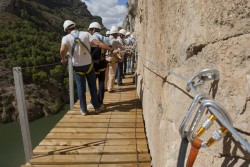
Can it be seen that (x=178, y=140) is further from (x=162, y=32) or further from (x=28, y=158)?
(x=28, y=158)

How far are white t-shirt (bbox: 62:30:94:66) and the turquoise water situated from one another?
23013 millimetres

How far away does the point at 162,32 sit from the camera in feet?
9.99

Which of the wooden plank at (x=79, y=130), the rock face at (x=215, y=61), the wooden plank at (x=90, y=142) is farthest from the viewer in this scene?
the wooden plank at (x=79, y=130)

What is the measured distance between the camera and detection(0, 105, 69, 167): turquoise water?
92.7 ft

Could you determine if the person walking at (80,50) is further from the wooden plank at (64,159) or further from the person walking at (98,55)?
the wooden plank at (64,159)

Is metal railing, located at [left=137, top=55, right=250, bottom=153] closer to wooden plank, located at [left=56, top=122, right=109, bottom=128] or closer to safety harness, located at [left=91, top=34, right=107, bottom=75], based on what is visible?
wooden plank, located at [left=56, top=122, right=109, bottom=128]

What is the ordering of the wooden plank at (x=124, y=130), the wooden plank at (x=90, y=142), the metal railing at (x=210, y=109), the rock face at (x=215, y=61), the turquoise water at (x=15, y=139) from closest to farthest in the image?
the metal railing at (x=210, y=109) → the rock face at (x=215, y=61) → the wooden plank at (x=90, y=142) → the wooden plank at (x=124, y=130) → the turquoise water at (x=15, y=139)

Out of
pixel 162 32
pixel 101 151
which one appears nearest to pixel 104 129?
pixel 101 151

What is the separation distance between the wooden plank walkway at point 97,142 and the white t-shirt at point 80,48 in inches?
39.5

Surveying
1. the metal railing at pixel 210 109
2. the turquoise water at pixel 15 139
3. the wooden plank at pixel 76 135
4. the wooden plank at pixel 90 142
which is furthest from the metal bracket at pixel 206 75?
the turquoise water at pixel 15 139

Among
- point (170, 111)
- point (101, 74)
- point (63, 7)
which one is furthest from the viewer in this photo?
point (63, 7)

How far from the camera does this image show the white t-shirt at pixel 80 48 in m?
4.90

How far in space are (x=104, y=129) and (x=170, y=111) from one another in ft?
8.56

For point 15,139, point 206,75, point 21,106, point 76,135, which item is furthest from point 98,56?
point 15,139
